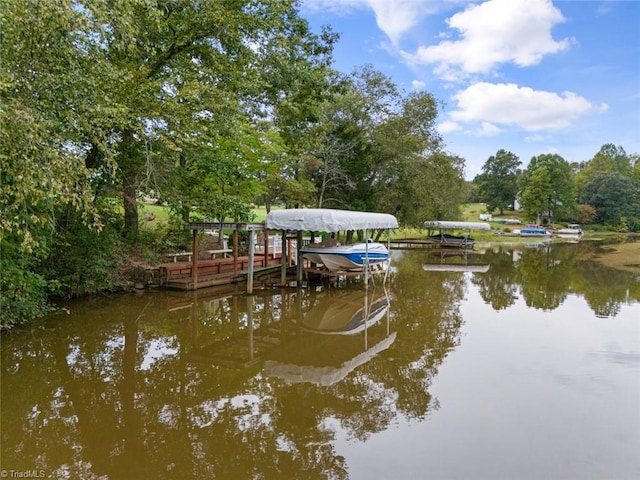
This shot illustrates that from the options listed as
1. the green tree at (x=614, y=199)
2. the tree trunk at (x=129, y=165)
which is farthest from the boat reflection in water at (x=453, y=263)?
the green tree at (x=614, y=199)

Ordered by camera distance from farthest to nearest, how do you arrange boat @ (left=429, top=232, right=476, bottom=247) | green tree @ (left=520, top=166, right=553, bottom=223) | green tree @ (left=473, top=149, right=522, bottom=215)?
1. green tree @ (left=473, top=149, right=522, bottom=215)
2. green tree @ (left=520, top=166, right=553, bottom=223)
3. boat @ (left=429, top=232, right=476, bottom=247)

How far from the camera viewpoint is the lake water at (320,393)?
4.16m

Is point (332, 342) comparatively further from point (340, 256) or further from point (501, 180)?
point (501, 180)

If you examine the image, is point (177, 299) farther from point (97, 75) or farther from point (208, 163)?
point (97, 75)

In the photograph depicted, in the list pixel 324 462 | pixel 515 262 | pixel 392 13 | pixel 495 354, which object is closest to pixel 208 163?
pixel 392 13

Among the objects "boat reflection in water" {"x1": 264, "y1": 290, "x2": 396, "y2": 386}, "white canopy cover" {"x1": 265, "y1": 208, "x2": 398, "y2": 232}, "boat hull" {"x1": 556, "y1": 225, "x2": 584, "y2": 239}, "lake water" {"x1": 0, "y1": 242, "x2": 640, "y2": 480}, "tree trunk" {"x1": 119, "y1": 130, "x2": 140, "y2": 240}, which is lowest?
"boat reflection in water" {"x1": 264, "y1": 290, "x2": 396, "y2": 386}

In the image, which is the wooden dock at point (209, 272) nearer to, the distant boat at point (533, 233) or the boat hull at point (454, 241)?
the boat hull at point (454, 241)

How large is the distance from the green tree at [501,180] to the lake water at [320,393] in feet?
200

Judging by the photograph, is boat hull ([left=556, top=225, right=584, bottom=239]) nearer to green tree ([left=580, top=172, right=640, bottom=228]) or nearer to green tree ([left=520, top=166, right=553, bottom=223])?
green tree ([left=520, top=166, right=553, bottom=223])

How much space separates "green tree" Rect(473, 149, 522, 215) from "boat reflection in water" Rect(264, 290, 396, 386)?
6245 cm

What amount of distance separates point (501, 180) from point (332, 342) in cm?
6733

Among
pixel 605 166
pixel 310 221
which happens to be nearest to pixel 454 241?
pixel 310 221

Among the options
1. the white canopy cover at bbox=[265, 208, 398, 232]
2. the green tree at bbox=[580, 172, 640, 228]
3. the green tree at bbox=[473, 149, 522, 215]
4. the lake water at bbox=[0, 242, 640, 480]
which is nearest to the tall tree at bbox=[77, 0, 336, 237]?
the white canopy cover at bbox=[265, 208, 398, 232]

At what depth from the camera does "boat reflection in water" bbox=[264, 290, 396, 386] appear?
6.71 metres
